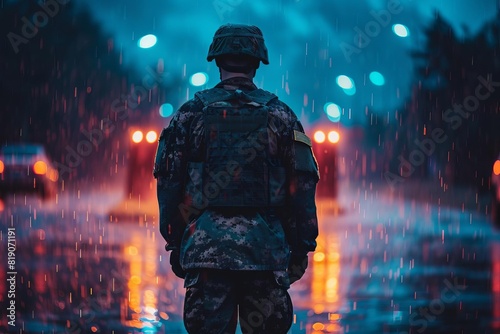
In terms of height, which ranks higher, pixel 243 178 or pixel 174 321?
pixel 243 178

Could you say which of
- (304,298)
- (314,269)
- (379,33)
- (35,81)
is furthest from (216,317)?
(35,81)

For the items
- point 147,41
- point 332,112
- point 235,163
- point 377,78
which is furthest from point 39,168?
point 235,163

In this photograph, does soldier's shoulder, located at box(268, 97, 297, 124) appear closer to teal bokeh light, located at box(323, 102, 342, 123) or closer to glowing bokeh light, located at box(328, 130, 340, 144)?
glowing bokeh light, located at box(328, 130, 340, 144)

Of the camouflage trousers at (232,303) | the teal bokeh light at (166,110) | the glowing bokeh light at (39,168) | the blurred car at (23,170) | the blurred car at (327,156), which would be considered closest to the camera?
the camouflage trousers at (232,303)

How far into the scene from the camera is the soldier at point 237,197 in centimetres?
425

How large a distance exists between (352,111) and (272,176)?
20240 millimetres

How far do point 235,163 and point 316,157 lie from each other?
56.5 ft

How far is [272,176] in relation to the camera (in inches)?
173

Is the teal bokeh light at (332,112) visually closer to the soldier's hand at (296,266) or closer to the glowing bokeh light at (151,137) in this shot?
the glowing bokeh light at (151,137)

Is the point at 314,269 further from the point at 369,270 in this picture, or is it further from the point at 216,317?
the point at 216,317

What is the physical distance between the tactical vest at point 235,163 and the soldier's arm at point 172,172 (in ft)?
0.19

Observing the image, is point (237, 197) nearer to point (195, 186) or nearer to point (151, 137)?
point (195, 186)

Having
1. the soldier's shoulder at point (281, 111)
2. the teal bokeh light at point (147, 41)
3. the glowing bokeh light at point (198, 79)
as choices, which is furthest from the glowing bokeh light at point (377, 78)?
the soldier's shoulder at point (281, 111)

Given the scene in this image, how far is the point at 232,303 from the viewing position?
429 centimetres
